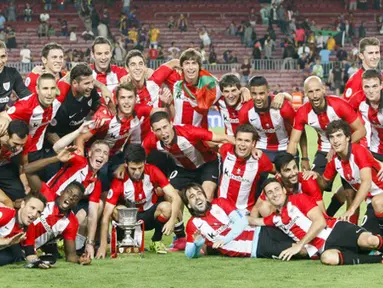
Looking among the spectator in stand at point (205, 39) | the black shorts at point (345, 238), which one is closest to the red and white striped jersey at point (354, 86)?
the black shorts at point (345, 238)

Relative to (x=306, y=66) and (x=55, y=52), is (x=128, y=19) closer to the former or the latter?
(x=306, y=66)

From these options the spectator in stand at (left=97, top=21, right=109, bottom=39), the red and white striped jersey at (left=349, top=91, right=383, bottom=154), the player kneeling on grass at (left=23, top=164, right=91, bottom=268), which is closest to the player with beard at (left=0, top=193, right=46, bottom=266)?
the player kneeling on grass at (left=23, top=164, right=91, bottom=268)

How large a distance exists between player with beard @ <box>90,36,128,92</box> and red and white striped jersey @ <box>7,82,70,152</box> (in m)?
0.86

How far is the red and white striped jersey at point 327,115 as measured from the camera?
9.49 metres

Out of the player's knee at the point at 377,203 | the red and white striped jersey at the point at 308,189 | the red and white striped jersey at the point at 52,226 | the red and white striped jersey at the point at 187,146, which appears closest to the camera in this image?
the red and white striped jersey at the point at 52,226

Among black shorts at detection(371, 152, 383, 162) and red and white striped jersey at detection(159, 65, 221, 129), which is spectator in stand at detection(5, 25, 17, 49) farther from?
black shorts at detection(371, 152, 383, 162)

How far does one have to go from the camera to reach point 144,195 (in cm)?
936

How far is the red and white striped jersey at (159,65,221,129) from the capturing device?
1019cm

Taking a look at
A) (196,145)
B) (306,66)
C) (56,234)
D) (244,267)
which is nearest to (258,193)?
(196,145)

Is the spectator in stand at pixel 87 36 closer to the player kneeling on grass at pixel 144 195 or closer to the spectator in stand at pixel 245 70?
the spectator in stand at pixel 245 70

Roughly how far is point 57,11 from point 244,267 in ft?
91.7

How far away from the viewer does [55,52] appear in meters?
9.90

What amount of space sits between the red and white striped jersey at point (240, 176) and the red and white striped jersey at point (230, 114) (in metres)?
0.76

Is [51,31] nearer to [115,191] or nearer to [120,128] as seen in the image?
[120,128]
